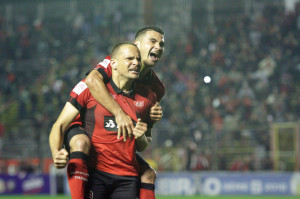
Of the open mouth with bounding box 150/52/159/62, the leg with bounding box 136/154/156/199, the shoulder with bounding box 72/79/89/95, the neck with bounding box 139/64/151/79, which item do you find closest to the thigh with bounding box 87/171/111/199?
the leg with bounding box 136/154/156/199

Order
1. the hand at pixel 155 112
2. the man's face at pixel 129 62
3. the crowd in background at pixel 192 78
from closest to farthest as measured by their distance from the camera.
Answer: the man's face at pixel 129 62 → the hand at pixel 155 112 → the crowd in background at pixel 192 78

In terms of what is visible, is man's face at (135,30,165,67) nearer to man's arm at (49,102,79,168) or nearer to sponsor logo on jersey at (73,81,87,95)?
sponsor logo on jersey at (73,81,87,95)

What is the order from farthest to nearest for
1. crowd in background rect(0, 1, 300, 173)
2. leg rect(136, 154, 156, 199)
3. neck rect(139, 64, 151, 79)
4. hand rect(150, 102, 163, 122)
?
crowd in background rect(0, 1, 300, 173) < neck rect(139, 64, 151, 79) < hand rect(150, 102, 163, 122) < leg rect(136, 154, 156, 199)

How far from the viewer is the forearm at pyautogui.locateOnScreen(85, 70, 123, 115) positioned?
18.2 ft

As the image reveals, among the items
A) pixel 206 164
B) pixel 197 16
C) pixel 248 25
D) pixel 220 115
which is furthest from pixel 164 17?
pixel 206 164

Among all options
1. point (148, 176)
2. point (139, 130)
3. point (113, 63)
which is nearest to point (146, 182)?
point (148, 176)

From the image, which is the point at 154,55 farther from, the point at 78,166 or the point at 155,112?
the point at 78,166

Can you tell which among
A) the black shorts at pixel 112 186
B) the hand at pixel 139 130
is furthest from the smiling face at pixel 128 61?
the black shorts at pixel 112 186

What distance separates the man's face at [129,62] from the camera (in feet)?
18.4

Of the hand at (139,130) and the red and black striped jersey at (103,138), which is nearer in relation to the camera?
the hand at (139,130)

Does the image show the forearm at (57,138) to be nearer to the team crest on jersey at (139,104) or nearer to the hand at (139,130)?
the hand at (139,130)

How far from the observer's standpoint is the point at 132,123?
5488mm

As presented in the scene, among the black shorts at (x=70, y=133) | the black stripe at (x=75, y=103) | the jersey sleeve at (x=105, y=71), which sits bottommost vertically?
the black shorts at (x=70, y=133)

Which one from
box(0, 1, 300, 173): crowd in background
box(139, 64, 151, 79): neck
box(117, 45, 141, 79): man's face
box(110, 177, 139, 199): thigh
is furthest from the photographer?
box(0, 1, 300, 173): crowd in background
